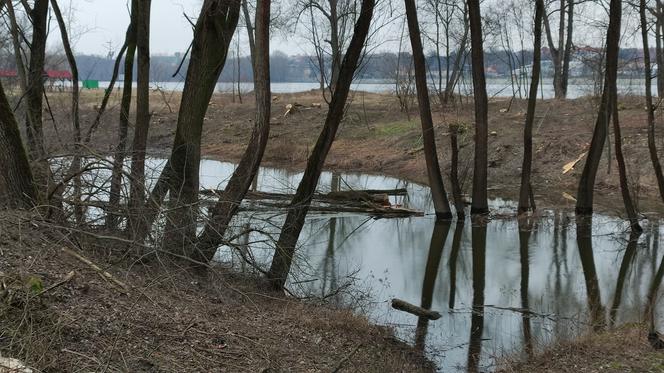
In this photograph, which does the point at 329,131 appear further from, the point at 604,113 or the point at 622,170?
the point at 604,113

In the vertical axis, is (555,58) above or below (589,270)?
above

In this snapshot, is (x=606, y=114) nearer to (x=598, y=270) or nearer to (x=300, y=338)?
(x=598, y=270)

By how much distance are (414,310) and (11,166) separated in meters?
6.02

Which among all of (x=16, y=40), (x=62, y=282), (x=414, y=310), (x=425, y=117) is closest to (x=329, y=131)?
(x=414, y=310)

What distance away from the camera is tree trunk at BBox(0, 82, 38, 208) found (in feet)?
24.6

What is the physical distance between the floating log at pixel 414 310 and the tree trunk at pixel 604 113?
8.80 m

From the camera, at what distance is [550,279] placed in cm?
1305

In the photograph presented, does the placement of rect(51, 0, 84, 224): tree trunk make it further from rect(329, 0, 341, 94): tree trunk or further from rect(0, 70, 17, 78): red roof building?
rect(329, 0, 341, 94): tree trunk

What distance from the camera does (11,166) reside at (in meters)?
7.55

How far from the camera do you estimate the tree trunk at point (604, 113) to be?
1633cm

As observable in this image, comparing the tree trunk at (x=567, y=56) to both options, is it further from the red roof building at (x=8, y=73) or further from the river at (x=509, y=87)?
the red roof building at (x=8, y=73)

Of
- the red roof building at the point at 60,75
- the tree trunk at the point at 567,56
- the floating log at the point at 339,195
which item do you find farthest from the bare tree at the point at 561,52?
the red roof building at the point at 60,75

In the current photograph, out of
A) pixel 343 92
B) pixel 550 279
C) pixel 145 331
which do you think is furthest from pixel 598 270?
pixel 145 331

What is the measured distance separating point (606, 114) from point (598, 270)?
4898 millimetres
